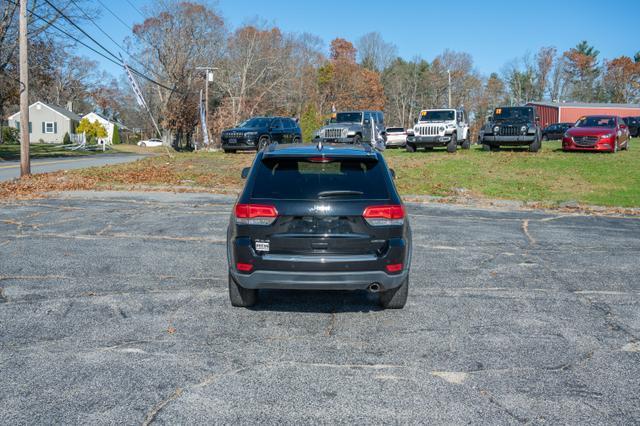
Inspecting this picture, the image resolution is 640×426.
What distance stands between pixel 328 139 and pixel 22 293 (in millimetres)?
19513

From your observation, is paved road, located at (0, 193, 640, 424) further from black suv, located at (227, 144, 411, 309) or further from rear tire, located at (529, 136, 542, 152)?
rear tire, located at (529, 136, 542, 152)

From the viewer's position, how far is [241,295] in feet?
20.2

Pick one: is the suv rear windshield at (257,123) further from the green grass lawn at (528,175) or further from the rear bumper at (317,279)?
the rear bumper at (317,279)

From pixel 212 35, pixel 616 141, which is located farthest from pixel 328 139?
pixel 212 35

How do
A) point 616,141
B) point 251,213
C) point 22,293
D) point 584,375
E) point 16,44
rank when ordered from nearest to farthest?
point 584,375 → point 251,213 → point 22,293 → point 616,141 → point 16,44

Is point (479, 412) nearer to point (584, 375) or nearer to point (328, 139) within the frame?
point (584, 375)

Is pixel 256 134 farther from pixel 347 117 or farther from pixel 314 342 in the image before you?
pixel 314 342

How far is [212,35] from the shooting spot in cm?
6359

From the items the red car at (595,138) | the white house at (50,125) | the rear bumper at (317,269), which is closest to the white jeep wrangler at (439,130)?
the red car at (595,138)

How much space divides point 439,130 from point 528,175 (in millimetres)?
6485

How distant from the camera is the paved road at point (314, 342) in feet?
13.2

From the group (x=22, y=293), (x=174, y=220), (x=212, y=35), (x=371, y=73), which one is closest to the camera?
(x=22, y=293)

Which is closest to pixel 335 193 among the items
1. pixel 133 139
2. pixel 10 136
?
pixel 10 136

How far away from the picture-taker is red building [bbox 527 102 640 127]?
67.0m
